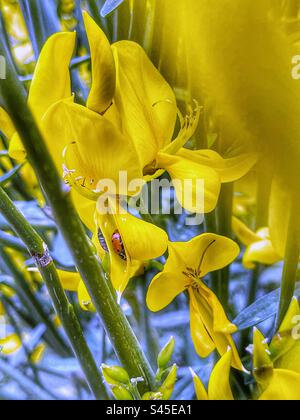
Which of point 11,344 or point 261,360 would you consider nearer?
point 261,360

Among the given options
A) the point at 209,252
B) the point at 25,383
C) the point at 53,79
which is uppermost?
the point at 53,79

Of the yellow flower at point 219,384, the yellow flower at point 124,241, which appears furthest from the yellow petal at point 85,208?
the yellow flower at point 219,384

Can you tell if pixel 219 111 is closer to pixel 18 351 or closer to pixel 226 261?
pixel 226 261

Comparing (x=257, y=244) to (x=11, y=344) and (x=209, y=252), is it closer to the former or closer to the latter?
(x=209, y=252)

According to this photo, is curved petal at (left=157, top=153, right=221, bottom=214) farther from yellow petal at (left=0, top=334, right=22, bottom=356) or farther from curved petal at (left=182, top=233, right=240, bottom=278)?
yellow petal at (left=0, top=334, right=22, bottom=356)

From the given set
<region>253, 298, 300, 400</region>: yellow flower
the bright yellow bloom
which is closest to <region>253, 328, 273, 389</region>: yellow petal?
<region>253, 298, 300, 400</region>: yellow flower

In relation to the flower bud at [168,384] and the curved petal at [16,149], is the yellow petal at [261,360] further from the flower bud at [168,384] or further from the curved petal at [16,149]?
the curved petal at [16,149]

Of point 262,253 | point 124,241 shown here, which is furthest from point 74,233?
point 262,253
